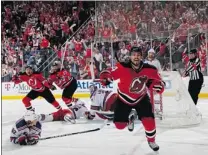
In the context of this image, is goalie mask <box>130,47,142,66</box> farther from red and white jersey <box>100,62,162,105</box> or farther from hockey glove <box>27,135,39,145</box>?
hockey glove <box>27,135,39,145</box>

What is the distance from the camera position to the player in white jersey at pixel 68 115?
18.0 feet

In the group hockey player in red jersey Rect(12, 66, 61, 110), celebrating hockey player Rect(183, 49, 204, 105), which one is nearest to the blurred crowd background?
celebrating hockey player Rect(183, 49, 204, 105)

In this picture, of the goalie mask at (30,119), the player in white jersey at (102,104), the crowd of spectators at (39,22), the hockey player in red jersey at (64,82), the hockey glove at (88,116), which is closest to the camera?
the goalie mask at (30,119)

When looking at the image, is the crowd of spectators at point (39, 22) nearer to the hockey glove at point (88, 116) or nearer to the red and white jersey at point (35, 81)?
the red and white jersey at point (35, 81)

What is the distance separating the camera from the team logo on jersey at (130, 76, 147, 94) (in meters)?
3.39

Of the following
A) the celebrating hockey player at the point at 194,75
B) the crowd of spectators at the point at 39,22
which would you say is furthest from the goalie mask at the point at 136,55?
the crowd of spectators at the point at 39,22

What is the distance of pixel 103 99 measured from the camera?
5551 millimetres

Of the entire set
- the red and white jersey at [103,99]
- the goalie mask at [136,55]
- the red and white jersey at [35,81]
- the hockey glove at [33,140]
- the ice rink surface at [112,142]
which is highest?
the goalie mask at [136,55]

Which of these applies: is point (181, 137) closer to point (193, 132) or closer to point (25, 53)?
point (193, 132)

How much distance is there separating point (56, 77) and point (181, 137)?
2.45 meters

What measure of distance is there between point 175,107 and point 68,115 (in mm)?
1577

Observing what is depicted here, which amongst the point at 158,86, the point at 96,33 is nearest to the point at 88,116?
the point at 158,86

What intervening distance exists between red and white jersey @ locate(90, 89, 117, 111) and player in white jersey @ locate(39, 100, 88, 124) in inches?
8.5

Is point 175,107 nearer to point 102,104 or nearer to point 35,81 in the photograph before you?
point 102,104
